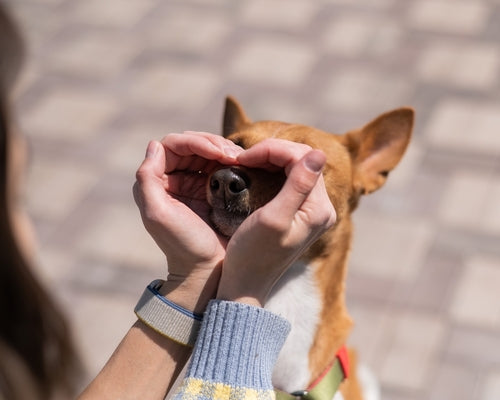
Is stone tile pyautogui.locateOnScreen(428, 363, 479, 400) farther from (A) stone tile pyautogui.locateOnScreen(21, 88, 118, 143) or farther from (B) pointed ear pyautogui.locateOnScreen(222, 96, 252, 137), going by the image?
(A) stone tile pyautogui.locateOnScreen(21, 88, 118, 143)

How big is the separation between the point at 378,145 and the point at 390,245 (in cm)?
252

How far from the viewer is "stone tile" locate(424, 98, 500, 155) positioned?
6.21 meters

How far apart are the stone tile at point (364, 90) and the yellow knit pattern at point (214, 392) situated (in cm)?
493

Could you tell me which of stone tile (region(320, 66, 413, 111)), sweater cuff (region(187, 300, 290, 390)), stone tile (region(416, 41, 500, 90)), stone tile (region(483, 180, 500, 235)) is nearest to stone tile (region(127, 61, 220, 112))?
stone tile (region(320, 66, 413, 111))

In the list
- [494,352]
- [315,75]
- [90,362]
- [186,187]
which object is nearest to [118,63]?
[315,75]

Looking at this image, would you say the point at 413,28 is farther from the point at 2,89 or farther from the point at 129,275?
the point at 2,89

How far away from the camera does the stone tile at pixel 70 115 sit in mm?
6801

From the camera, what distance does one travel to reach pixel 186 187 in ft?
7.44

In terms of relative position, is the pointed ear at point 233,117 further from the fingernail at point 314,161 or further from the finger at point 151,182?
the fingernail at point 314,161

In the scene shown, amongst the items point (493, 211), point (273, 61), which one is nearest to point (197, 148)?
point (493, 211)

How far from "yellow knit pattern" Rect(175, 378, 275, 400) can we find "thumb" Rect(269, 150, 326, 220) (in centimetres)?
39

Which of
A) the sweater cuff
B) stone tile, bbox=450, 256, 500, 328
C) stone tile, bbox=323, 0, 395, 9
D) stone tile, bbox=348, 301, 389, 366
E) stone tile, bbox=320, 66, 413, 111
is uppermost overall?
stone tile, bbox=323, 0, 395, 9

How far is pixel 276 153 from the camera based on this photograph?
6.58ft

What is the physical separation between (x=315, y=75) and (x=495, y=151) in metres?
1.70
